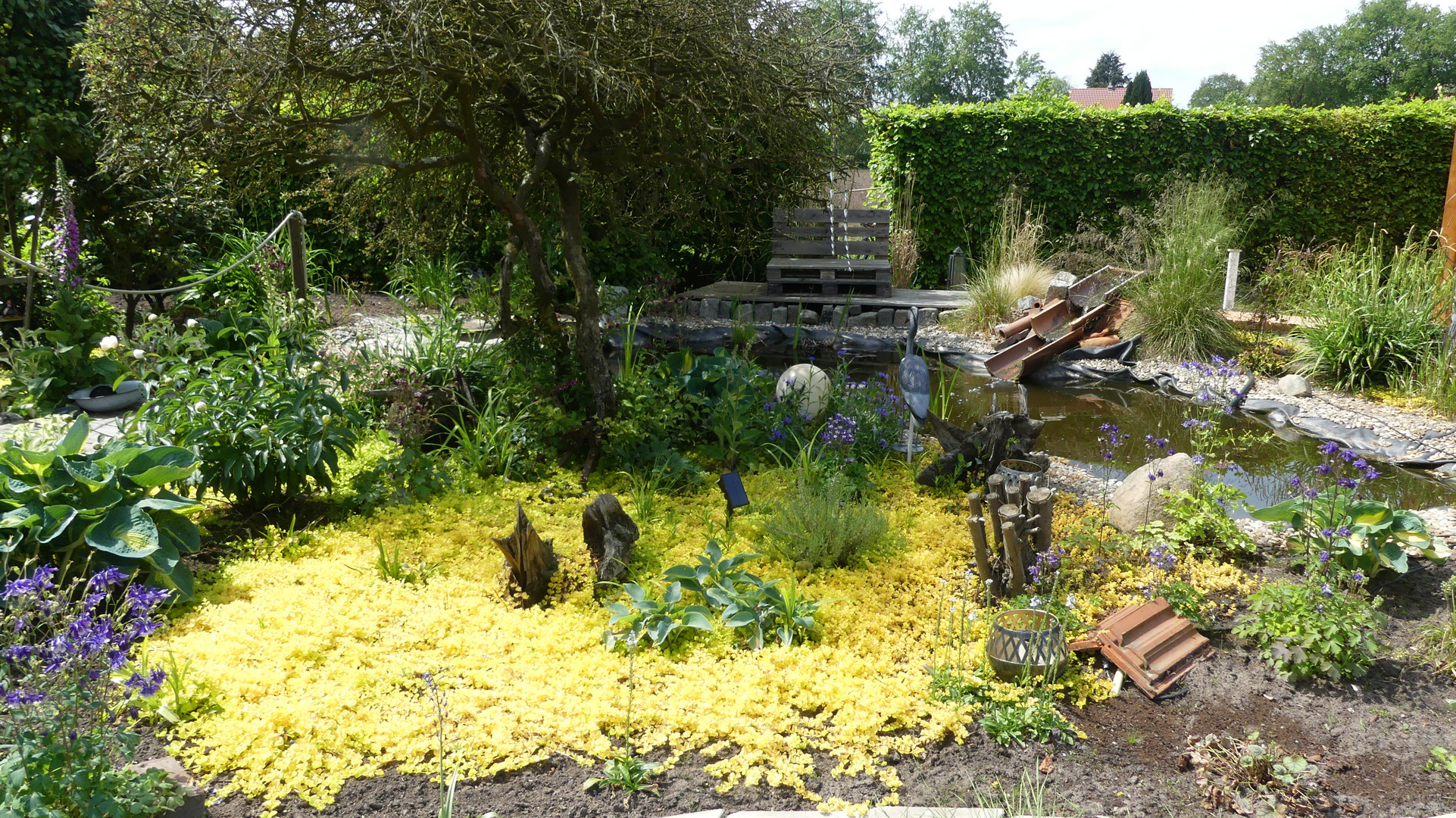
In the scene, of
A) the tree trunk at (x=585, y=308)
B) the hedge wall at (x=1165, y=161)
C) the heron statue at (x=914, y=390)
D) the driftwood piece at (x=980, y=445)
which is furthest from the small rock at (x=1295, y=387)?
the tree trunk at (x=585, y=308)

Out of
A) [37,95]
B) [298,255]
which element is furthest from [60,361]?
[37,95]

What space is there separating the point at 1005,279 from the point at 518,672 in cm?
722

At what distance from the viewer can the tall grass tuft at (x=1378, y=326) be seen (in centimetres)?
647

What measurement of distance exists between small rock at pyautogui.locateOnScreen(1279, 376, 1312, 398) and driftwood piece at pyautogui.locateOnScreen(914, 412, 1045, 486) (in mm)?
3331

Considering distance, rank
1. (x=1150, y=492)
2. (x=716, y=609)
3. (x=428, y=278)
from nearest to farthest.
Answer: (x=716, y=609) → (x=1150, y=492) → (x=428, y=278)

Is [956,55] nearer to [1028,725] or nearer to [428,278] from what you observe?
[428,278]

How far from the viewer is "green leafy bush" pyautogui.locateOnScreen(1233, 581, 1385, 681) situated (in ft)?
9.28

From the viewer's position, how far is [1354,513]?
3324 mm

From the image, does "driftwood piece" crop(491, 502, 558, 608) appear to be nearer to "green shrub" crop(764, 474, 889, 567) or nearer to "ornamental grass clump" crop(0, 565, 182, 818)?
"green shrub" crop(764, 474, 889, 567)

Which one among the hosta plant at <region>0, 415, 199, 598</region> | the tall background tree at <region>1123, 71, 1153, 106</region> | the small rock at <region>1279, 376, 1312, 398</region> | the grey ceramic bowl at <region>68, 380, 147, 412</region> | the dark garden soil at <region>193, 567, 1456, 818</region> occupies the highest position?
the tall background tree at <region>1123, 71, 1153, 106</region>

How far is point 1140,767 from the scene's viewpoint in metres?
2.48

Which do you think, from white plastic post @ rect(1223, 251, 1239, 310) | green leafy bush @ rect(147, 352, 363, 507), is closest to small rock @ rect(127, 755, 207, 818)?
green leafy bush @ rect(147, 352, 363, 507)

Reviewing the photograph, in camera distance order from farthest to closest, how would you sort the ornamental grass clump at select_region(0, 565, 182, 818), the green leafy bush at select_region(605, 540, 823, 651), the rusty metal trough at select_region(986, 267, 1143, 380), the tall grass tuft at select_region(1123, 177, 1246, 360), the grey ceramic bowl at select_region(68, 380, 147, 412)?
the tall grass tuft at select_region(1123, 177, 1246, 360)
the rusty metal trough at select_region(986, 267, 1143, 380)
the grey ceramic bowl at select_region(68, 380, 147, 412)
the green leafy bush at select_region(605, 540, 823, 651)
the ornamental grass clump at select_region(0, 565, 182, 818)

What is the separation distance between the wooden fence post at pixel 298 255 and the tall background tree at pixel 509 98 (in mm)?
1219
